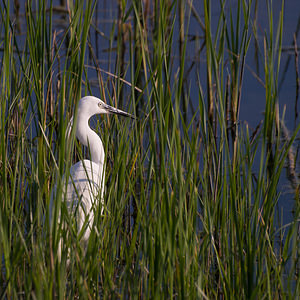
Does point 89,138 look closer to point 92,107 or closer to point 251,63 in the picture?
point 92,107

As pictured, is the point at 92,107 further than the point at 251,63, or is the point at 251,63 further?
the point at 251,63

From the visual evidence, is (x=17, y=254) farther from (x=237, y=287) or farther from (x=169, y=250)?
(x=237, y=287)

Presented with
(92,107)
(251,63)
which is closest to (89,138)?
(92,107)

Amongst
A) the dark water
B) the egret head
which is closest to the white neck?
the egret head

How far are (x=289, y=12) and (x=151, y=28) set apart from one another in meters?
1.36

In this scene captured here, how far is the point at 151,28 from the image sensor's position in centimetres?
563

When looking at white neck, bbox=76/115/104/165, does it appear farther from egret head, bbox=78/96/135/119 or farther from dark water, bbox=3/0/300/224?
dark water, bbox=3/0/300/224

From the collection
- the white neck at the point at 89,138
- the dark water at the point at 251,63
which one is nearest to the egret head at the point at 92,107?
the white neck at the point at 89,138

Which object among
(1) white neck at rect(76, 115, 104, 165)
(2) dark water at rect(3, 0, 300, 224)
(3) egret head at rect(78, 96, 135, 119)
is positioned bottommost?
(1) white neck at rect(76, 115, 104, 165)

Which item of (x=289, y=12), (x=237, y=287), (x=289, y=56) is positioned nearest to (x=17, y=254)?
(x=237, y=287)

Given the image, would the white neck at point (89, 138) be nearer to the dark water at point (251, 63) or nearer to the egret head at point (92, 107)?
the egret head at point (92, 107)

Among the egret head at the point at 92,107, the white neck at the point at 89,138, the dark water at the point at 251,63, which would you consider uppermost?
the dark water at the point at 251,63

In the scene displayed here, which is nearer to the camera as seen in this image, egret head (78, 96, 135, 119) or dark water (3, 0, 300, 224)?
egret head (78, 96, 135, 119)

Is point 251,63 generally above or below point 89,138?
above
